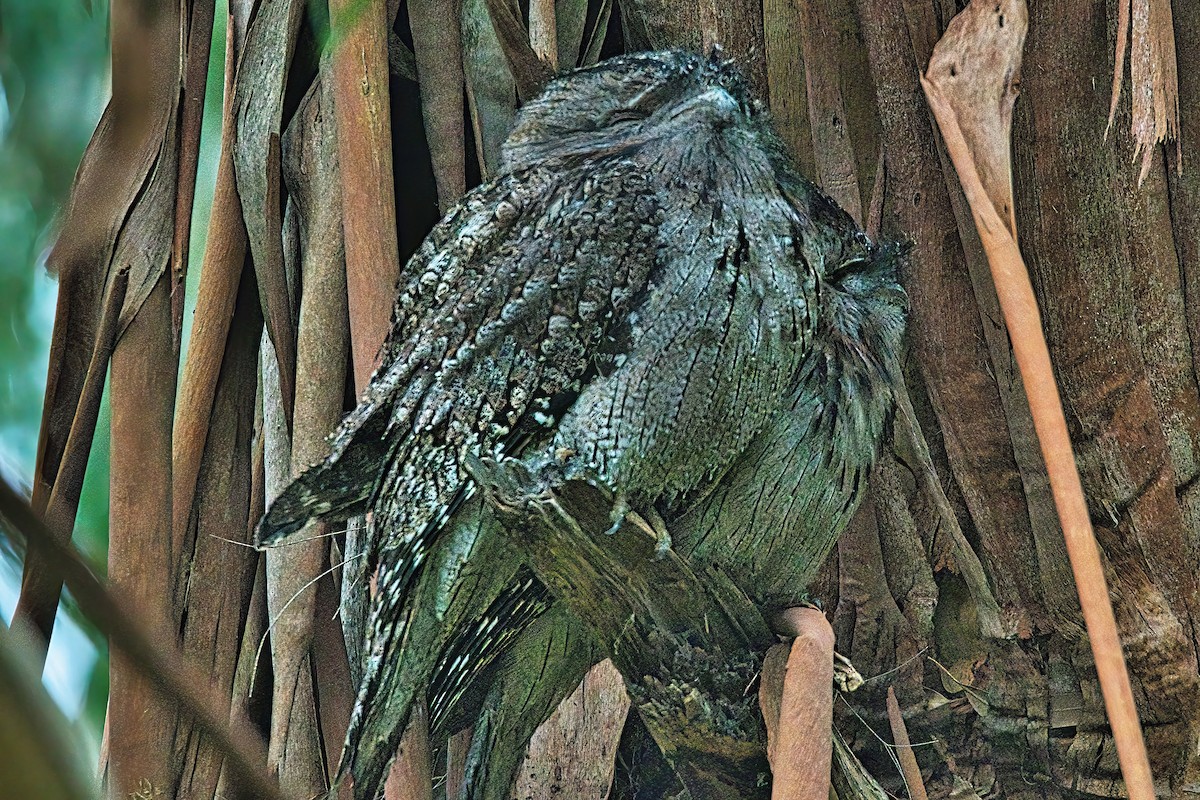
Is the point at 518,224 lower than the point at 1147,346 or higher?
higher

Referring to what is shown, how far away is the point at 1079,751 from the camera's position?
1.61 m

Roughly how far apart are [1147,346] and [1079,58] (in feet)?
1.51

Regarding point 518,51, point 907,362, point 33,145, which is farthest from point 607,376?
point 33,145

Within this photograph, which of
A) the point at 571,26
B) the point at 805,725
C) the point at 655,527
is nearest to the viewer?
the point at 805,725

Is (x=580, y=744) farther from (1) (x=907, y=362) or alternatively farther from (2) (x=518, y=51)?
(2) (x=518, y=51)

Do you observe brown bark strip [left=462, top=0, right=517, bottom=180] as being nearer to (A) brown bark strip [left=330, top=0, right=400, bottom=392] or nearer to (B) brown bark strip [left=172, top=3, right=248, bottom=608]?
(A) brown bark strip [left=330, top=0, right=400, bottom=392]

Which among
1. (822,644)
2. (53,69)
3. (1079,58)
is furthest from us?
(1079,58)

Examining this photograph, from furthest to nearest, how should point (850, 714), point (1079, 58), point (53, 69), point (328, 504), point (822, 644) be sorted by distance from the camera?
point (850, 714) → point (1079, 58) → point (328, 504) → point (822, 644) → point (53, 69)

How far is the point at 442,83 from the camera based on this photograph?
1.60 metres

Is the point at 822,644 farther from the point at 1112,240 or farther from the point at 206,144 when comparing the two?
the point at 206,144

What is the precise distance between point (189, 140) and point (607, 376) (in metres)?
0.82

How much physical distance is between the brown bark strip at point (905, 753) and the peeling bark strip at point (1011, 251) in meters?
0.45

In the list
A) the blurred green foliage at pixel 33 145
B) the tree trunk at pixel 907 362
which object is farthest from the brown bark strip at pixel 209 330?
the blurred green foliage at pixel 33 145

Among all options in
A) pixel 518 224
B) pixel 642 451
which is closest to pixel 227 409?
pixel 518 224
